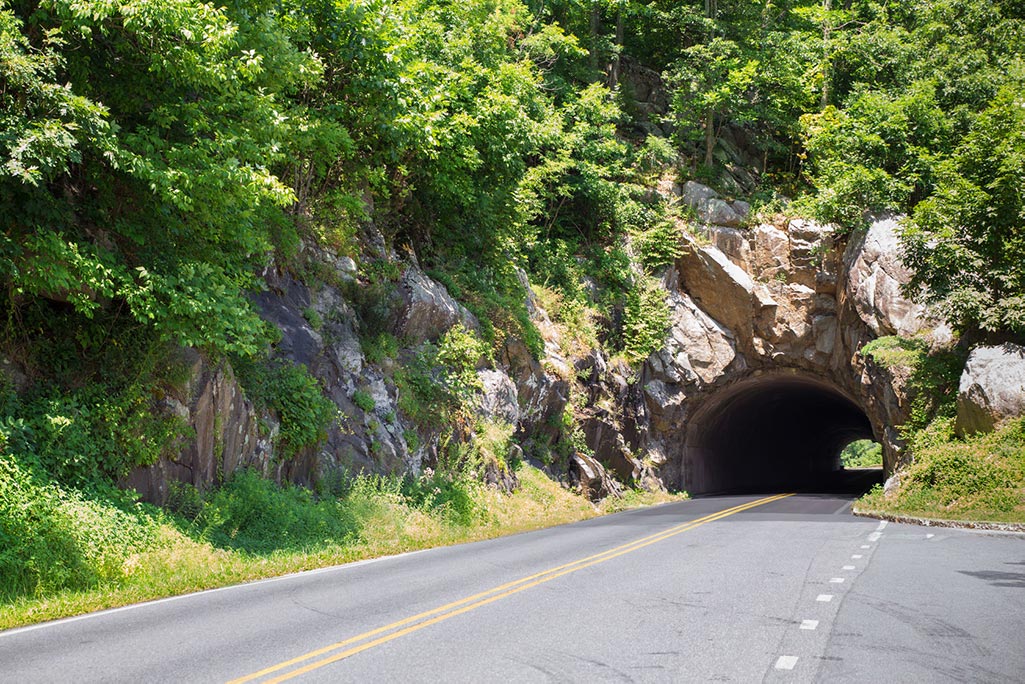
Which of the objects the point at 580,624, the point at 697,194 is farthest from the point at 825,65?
the point at 580,624

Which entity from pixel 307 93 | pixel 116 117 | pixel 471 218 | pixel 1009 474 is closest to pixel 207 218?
pixel 116 117

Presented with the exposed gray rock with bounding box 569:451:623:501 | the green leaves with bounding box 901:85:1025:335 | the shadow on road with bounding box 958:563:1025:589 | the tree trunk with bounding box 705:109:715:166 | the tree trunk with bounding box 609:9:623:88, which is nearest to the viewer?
the shadow on road with bounding box 958:563:1025:589

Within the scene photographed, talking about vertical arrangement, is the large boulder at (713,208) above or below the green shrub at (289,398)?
above

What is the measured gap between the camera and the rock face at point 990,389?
21406 millimetres

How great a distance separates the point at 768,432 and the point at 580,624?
4653cm

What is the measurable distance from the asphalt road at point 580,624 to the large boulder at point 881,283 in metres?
17.1

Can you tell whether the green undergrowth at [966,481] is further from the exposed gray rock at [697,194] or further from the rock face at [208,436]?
the rock face at [208,436]

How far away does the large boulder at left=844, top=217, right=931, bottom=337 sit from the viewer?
28.1 meters

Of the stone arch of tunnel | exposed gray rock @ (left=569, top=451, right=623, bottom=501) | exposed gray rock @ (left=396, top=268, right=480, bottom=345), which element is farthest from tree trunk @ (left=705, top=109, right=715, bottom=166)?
exposed gray rock @ (left=396, top=268, right=480, bottom=345)

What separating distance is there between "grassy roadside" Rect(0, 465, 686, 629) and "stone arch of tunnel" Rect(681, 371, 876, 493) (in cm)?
2168

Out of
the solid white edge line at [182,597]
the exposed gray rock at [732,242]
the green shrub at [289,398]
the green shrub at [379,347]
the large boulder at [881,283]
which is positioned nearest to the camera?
the solid white edge line at [182,597]

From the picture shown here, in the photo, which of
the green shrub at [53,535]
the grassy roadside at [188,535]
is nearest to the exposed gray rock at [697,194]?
the grassy roadside at [188,535]

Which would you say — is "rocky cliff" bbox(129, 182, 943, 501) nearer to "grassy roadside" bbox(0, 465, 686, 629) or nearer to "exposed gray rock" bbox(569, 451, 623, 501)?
"exposed gray rock" bbox(569, 451, 623, 501)

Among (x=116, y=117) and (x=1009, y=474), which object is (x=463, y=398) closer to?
(x=116, y=117)
